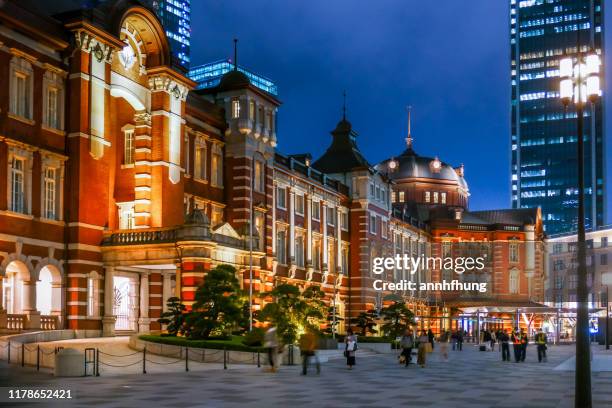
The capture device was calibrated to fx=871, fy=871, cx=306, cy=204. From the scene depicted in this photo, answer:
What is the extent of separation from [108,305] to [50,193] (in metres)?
6.25

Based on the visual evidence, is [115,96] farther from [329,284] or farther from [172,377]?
[329,284]

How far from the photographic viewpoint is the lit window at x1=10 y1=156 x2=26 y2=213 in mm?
37375

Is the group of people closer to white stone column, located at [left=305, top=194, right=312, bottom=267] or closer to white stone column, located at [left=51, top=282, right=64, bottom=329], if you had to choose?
white stone column, located at [left=51, top=282, right=64, bottom=329]

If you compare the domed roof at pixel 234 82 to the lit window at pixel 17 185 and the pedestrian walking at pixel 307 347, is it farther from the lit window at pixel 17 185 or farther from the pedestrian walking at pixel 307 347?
the pedestrian walking at pixel 307 347

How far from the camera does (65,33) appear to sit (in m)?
40.1

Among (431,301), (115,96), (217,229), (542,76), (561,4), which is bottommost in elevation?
(431,301)

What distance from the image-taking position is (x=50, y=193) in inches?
1563

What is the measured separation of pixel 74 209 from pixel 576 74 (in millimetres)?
26836

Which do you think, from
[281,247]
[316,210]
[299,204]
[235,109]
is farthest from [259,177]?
[316,210]

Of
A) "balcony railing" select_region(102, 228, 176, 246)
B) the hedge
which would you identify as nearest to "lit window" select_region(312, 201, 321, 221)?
"balcony railing" select_region(102, 228, 176, 246)

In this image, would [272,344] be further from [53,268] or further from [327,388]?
[53,268]

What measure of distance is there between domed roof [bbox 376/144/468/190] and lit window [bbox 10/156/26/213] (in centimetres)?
7765

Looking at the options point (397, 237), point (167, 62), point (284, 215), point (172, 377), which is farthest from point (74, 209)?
point (397, 237)

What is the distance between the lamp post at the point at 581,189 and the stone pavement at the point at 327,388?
239cm
